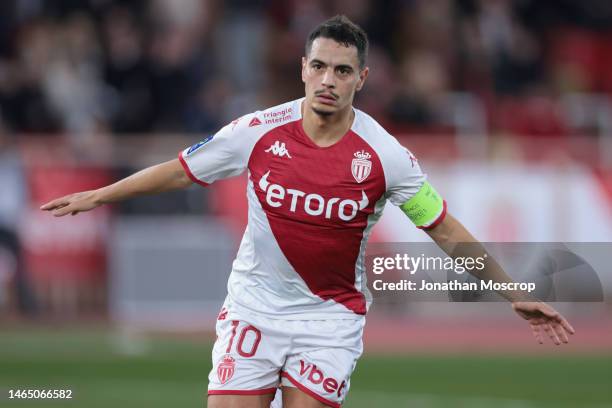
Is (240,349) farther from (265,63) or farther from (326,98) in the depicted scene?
(265,63)

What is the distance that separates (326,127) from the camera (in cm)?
746

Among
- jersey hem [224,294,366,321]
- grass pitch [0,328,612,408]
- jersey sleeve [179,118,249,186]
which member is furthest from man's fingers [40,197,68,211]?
grass pitch [0,328,612,408]

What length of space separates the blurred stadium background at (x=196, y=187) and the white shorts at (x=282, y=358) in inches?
275

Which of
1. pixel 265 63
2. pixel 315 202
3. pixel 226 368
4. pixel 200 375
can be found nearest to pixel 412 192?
pixel 315 202

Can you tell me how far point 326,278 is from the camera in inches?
297

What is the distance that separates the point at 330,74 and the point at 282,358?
1536 millimetres

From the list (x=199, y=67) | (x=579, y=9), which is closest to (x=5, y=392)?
(x=199, y=67)

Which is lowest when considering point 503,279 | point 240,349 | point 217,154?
point 240,349

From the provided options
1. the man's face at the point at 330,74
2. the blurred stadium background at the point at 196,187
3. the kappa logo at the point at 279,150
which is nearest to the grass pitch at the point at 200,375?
the blurred stadium background at the point at 196,187

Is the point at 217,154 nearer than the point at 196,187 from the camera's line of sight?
Yes

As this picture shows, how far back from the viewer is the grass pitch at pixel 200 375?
1241cm

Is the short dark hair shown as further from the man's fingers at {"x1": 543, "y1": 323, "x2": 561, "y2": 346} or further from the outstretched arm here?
the man's fingers at {"x1": 543, "y1": 323, "x2": 561, "y2": 346}

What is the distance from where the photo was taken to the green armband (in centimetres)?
750

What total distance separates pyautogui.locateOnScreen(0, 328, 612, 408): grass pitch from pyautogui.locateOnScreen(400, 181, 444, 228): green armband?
15.7 ft
